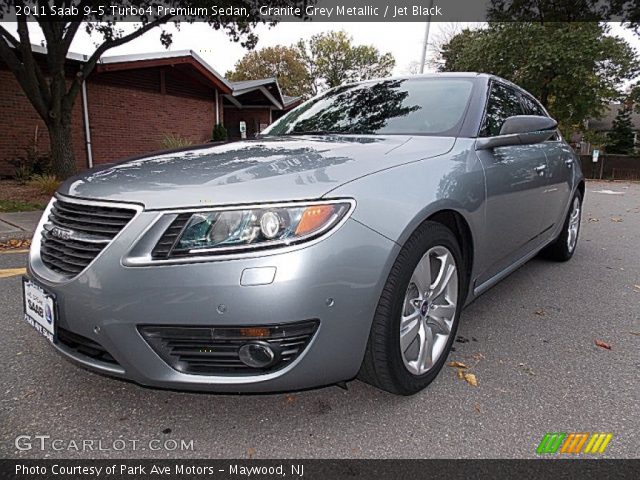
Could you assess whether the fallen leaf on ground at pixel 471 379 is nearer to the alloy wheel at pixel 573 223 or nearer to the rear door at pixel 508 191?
the rear door at pixel 508 191

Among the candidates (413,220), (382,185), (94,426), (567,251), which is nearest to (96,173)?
(94,426)

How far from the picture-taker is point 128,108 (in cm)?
1305

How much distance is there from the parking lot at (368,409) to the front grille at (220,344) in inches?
13.5

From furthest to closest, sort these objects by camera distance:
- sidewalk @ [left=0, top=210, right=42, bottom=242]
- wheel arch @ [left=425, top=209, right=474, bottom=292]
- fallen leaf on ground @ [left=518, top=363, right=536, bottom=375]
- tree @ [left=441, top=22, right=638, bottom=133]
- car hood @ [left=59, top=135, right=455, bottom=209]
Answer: tree @ [left=441, top=22, right=638, bottom=133] < sidewalk @ [left=0, top=210, right=42, bottom=242] < fallen leaf on ground @ [left=518, top=363, right=536, bottom=375] < wheel arch @ [left=425, top=209, right=474, bottom=292] < car hood @ [left=59, top=135, right=455, bottom=209]

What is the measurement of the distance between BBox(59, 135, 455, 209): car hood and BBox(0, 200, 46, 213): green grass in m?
5.76

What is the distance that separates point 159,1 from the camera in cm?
923

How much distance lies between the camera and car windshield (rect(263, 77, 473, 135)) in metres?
2.60

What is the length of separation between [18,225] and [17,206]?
1577 mm

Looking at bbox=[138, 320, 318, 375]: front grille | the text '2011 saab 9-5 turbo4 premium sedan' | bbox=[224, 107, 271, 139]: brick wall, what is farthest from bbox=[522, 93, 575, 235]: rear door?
bbox=[224, 107, 271, 139]: brick wall

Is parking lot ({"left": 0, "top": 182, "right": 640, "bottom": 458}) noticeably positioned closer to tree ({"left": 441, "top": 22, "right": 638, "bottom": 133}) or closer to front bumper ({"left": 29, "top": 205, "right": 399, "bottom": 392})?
front bumper ({"left": 29, "top": 205, "right": 399, "bottom": 392})

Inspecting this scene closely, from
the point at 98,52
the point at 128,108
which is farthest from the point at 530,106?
the point at 128,108

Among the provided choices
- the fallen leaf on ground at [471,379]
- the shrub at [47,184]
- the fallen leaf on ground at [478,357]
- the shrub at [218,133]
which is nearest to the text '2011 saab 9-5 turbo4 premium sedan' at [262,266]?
the fallen leaf on ground at [471,379]

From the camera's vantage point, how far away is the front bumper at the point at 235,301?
1486 millimetres

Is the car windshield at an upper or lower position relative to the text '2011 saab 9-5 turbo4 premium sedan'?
upper
